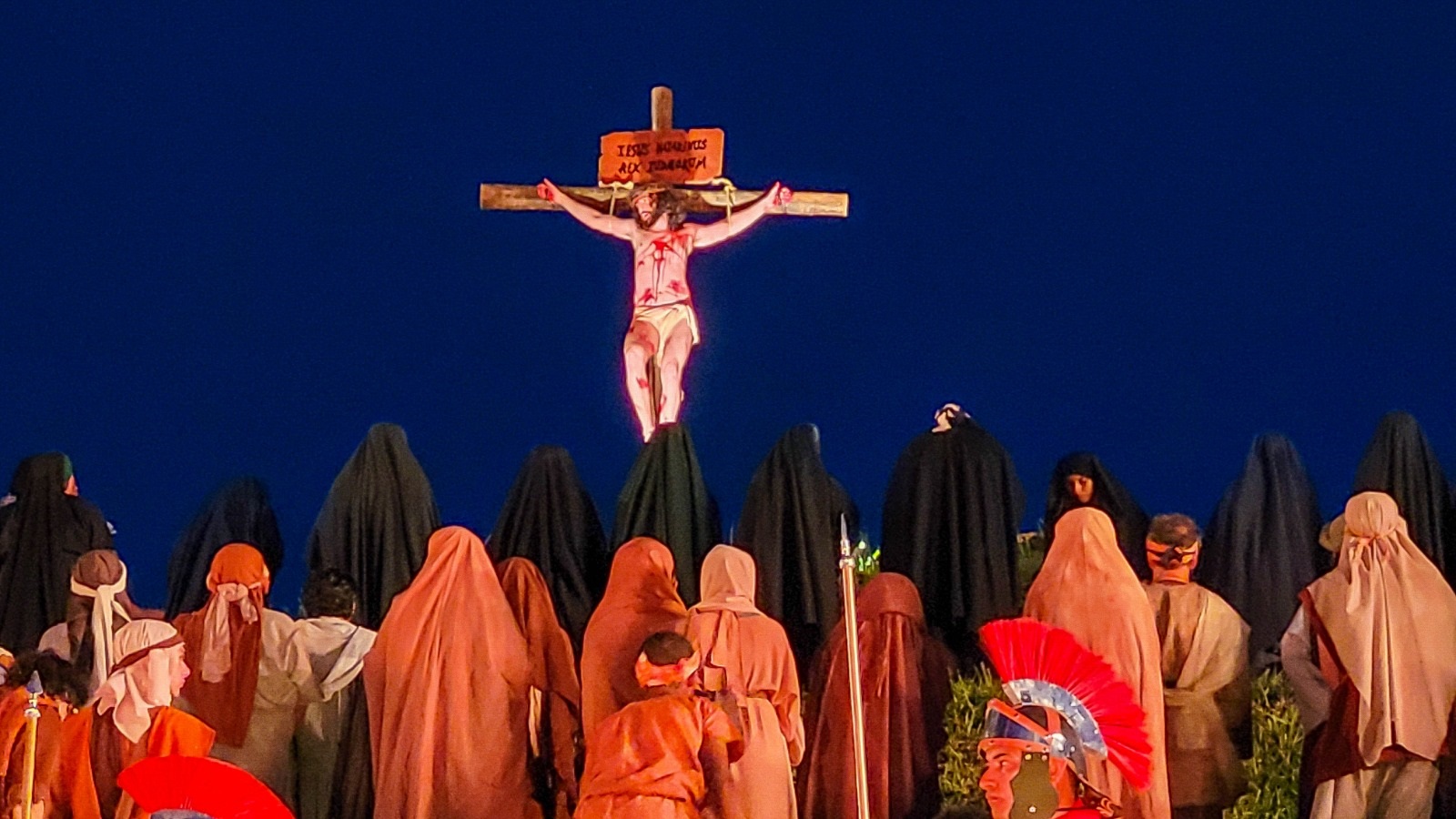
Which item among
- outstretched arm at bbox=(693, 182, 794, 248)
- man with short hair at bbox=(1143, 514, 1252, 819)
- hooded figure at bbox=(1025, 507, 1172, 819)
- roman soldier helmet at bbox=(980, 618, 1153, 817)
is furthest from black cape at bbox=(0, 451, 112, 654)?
man with short hair at bbox=(1143, 514, 1252, 819)

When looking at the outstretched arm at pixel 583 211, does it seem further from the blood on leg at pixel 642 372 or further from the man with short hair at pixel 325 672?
the man with short hair at pixel 325 672

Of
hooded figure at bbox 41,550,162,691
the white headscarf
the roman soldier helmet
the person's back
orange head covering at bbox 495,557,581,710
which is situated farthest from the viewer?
hooded figure at bbox 41,550,162,691

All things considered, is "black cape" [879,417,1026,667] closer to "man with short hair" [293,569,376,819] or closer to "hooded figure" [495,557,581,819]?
"hooded figure" [495,557,581,819]

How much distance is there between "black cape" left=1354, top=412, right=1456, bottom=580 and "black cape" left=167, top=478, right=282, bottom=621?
152 inches

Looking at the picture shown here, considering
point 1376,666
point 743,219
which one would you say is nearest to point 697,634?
point 743,219

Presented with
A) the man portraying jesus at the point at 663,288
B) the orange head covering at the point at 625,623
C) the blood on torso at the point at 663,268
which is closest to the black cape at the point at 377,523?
the orange head covering at the point at 625,623

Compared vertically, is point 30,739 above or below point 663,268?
below

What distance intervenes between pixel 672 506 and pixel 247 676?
1.61 metres

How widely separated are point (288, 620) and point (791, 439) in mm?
1891

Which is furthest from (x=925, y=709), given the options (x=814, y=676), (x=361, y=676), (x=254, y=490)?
(x=254, y=490)

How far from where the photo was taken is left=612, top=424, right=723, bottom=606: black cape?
9547 mm

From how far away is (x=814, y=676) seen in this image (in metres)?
9.16

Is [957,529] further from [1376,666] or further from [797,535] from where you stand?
[1376,666]

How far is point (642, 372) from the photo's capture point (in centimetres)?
1017
